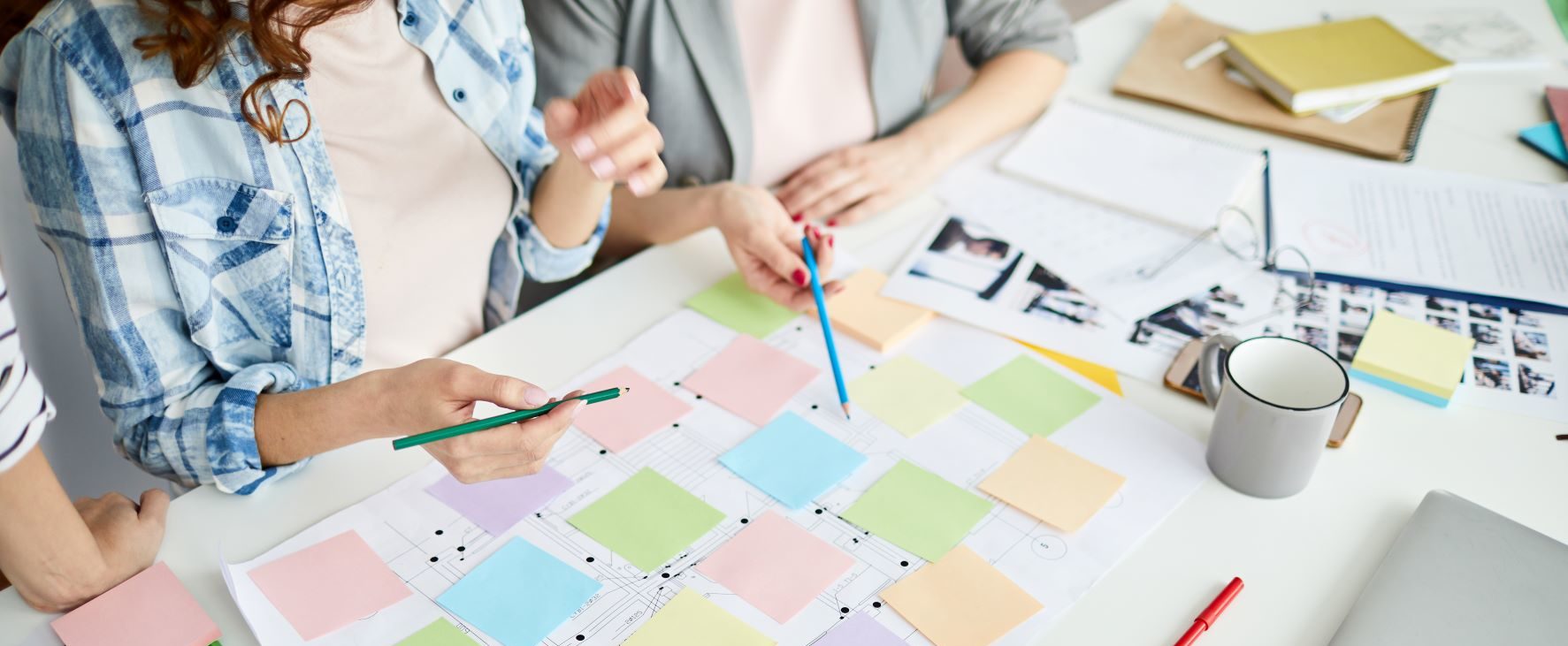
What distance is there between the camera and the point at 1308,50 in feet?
4.80

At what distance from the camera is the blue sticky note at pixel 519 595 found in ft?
2.49

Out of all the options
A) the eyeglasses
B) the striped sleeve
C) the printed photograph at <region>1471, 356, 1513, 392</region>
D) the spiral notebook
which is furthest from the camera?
the spiral notebook

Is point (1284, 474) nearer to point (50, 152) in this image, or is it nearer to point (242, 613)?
point (242, 613)

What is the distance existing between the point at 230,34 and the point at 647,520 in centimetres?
48

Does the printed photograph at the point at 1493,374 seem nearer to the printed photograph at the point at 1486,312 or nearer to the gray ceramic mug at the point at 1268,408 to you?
the printed photograph at the point at 1486,312

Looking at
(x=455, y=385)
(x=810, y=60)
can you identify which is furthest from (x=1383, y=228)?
(x=455, y=385)

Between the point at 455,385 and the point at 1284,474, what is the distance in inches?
25.3

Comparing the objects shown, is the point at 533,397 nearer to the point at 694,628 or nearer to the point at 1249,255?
the point at 694,628

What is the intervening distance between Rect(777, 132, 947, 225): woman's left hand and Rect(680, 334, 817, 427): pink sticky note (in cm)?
27

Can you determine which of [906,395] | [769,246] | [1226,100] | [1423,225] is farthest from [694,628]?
[1226,100]

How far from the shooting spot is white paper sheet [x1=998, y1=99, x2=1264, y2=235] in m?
1.23

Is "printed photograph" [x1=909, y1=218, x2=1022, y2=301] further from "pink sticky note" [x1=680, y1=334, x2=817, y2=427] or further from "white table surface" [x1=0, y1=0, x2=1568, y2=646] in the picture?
"pink sticky note" [x1=680, y1=334, x2=817, y2=427]

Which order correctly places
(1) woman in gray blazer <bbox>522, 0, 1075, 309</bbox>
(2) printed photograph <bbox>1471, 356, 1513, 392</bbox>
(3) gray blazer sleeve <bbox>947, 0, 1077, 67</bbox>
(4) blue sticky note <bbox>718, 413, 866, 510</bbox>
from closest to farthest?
(4) blue sticky note <bbox>718, 413, 866, 510</bbox> → (2) printed photograph <bbox>1471, 356, 1513, 392</bbox> → (1) woman in gray blazer <bbox>522, 0, 1075, 309</bbox> → (3) gray blazer sleeve <bbox>947, 0, 1077, 67</bbox>

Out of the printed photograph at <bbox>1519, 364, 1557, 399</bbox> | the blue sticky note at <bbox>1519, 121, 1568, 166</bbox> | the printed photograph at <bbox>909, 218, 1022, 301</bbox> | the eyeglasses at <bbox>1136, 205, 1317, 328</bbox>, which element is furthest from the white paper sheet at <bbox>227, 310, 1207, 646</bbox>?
the blue sticky note at <bbox>1519, 121, 1568, 166</bbox>
